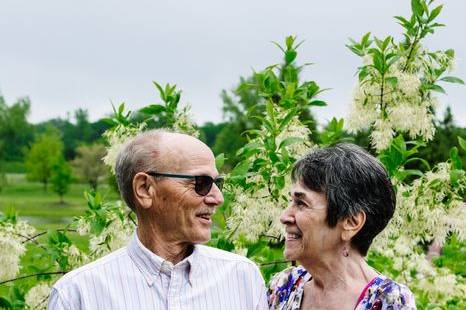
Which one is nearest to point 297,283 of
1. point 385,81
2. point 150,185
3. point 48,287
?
point 150,185

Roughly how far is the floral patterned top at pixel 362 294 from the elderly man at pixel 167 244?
19cm

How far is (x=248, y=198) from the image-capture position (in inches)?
187

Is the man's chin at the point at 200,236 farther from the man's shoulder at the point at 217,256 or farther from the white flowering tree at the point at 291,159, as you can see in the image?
the white flowering tree at the point at 291,159

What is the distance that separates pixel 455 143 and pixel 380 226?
2499 centimetres

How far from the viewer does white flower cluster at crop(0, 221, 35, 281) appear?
5074mm

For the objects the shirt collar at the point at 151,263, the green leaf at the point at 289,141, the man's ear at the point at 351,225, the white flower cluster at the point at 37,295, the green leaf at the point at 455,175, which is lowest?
the white flower cluster at the point at 37,295

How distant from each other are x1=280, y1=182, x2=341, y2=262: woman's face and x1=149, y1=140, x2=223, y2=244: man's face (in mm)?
306

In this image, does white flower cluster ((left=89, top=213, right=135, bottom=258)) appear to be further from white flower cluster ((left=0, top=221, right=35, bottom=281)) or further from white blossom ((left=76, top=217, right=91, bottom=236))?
white flower cluster ((left=0, top=221, right=35, bottom=281))

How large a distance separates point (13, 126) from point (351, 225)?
7362 centimetres

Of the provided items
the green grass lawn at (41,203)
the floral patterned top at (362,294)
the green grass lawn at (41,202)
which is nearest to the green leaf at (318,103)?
the floral patterned top at (362,294)

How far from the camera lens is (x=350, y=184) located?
122 inches

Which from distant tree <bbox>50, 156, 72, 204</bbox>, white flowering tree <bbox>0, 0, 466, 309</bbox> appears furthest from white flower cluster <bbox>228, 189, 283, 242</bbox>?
distant tree <bbox>50, 156, 72, 204</bbox>

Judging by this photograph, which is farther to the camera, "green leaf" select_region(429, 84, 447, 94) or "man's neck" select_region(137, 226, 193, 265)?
"green leaf" select_region(429, 84, 447, 94)

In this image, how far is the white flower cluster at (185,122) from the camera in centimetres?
493
